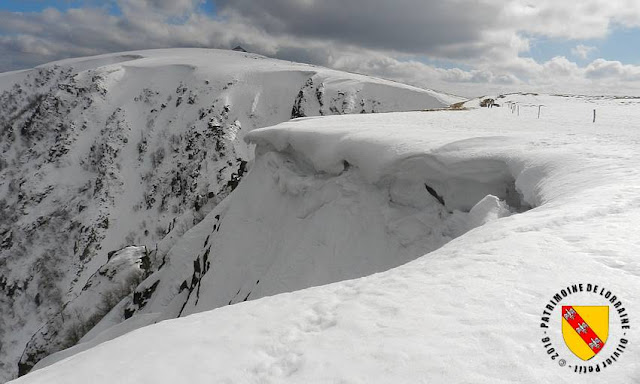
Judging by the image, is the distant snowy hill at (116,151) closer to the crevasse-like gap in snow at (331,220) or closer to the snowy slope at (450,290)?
the crevasse-like gap in snow at (331,220)

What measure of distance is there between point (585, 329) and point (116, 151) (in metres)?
87.6

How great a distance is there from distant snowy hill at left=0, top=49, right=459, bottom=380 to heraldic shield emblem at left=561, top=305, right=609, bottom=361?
34292 millimetres

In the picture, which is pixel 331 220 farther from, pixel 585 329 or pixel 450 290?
pixel 585 329

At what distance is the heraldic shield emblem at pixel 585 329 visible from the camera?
3336 millimetres

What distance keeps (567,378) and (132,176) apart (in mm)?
82353

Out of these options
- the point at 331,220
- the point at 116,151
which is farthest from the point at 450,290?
the point at 116,151

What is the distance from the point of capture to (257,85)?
9225 cm

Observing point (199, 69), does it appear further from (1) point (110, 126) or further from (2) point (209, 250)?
(2) point (209, 250)

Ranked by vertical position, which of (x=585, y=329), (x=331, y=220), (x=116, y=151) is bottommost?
(x=116, y=151)

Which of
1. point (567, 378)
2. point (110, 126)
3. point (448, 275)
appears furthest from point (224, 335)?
point (110, 126)

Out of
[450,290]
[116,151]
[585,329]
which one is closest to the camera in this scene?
[585,329]

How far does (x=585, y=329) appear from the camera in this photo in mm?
3635

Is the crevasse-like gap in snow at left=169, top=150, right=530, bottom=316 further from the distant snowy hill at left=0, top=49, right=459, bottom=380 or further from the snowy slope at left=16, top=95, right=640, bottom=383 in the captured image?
the distant snowy hill at left=0, top=49, right=459, bottom=380

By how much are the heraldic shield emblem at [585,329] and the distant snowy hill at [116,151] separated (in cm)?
3429
